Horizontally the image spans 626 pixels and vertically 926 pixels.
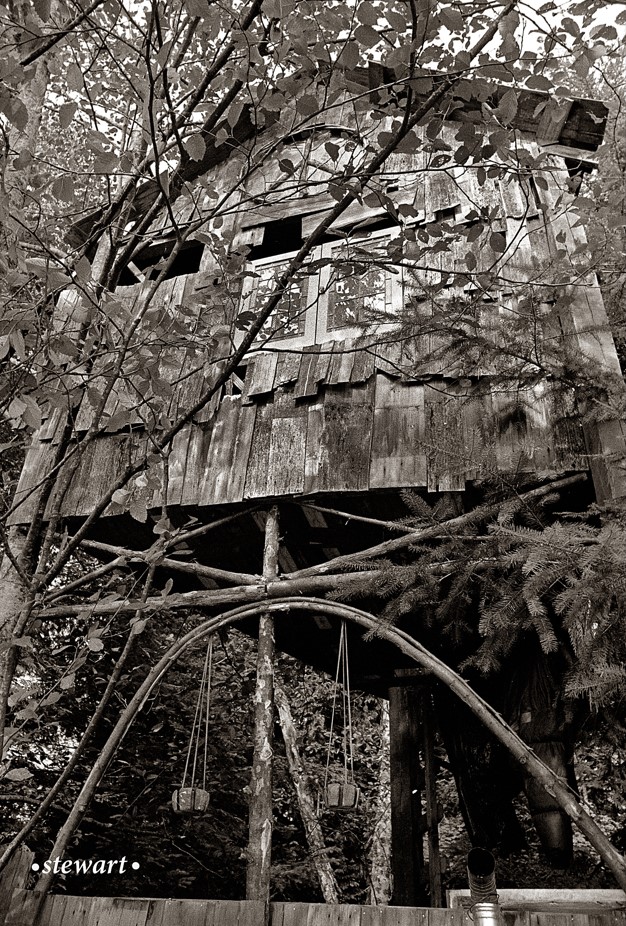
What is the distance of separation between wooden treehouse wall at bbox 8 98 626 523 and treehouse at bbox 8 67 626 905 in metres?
0.02

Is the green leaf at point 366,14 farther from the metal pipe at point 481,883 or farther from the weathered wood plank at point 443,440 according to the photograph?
the metal pipe at point 481,883

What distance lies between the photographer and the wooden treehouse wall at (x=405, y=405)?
18.8 ft

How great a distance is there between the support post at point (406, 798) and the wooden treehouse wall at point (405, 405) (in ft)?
11.7

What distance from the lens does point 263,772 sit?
5125 mm

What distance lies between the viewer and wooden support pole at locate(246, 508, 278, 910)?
4.76m

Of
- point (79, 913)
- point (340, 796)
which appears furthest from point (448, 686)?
point (79, 913)

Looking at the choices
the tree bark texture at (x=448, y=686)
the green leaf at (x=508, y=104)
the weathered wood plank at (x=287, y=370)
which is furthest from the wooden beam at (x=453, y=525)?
the green leaf at (x=508, y=104)

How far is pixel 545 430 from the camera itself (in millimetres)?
5938

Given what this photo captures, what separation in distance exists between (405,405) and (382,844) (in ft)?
26.7

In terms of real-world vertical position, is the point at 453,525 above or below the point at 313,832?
above

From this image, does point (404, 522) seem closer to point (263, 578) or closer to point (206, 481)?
point (263, 578)

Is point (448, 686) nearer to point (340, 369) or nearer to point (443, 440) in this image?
point (443, 440)

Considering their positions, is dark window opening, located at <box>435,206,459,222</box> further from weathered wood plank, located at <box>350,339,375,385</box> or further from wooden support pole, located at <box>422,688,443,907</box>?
wooden support pole, located at <box>422,688,443,907</box>

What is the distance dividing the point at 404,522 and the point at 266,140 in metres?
5.37
